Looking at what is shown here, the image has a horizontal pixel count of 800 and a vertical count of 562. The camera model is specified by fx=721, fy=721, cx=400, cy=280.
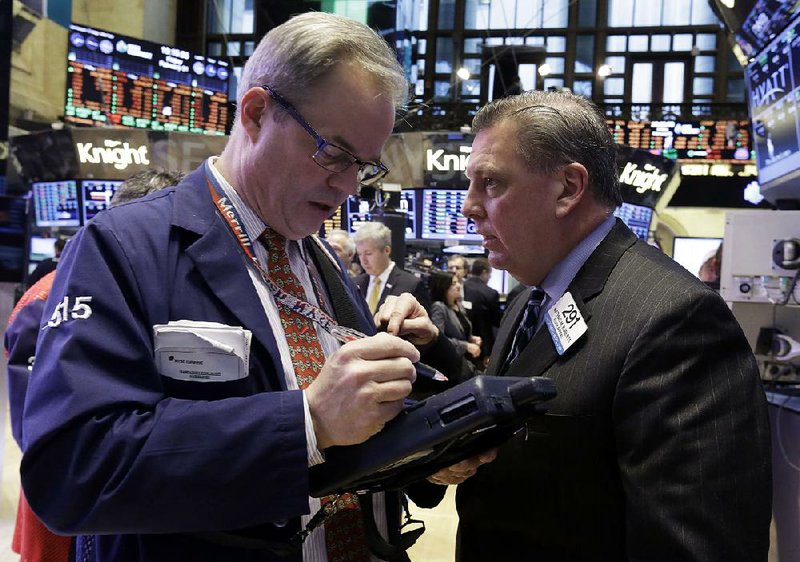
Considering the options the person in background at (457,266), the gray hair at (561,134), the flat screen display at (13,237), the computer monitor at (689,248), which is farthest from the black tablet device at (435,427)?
the computer monitor at (689,248)

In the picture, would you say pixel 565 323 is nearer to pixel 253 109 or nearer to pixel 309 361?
pixel 309 361

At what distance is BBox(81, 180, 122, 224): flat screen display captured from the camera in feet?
26.8

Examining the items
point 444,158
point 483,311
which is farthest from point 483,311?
point 444,158

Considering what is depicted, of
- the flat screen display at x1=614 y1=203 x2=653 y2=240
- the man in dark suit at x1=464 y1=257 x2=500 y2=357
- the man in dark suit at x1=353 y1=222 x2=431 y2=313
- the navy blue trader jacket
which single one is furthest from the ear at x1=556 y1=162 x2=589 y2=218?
the flat screen display at x1=614 y1=203 x2=653 y2=240

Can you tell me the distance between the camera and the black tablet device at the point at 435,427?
0.89m

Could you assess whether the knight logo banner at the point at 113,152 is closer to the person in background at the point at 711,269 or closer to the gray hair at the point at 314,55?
the person in background at the point at 711,269

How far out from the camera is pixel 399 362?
3.03 feet

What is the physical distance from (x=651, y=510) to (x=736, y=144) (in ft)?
46.8

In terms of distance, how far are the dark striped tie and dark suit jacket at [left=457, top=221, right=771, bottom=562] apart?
18 centimetres

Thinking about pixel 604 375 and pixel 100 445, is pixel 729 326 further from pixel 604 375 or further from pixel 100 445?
pixel 100 445

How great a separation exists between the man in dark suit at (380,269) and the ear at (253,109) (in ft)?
13.9

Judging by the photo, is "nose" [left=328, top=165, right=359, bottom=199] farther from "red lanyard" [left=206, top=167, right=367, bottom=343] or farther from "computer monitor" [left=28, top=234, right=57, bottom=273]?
"computer monitor" [left=28, top=234, right=57, bottom=273]

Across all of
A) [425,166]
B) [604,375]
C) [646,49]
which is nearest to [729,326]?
[604,375]

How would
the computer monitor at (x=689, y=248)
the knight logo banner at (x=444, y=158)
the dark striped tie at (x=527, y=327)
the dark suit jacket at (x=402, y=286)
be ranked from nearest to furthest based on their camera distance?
1. the dark striped tie at (x=527, y=327)
2. the dark suit jacket at (x=402, y=286)
3. the knight logo banner at (x=444, y=158)
4. the computer monitor at (x=689, y=248)
